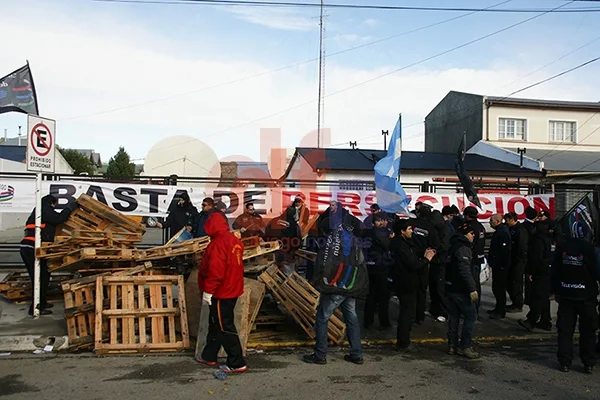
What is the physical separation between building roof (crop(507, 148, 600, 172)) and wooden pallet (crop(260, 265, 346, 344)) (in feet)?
82.2

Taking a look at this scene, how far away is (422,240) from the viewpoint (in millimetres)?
7508

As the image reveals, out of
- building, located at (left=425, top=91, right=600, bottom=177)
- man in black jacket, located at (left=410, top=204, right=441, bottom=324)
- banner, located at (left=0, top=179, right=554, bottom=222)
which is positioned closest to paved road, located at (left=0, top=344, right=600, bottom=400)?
man in black jacket, located at (left=410, top=204, right=441, bottom=324)

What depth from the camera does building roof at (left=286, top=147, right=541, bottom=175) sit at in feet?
85.4

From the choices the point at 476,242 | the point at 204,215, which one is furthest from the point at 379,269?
the point at 204,215

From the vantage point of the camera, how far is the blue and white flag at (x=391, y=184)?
340 inches

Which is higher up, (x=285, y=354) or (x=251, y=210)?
(x=251, y=210)

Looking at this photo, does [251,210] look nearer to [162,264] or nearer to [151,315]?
[162,264]

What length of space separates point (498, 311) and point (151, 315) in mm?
5905

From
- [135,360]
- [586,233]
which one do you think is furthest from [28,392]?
[586,233]

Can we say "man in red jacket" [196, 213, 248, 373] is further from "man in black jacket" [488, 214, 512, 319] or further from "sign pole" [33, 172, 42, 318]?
"man in black jacket" [488, 214, 512, 319]

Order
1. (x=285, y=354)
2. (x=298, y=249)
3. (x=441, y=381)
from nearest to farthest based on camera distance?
(x=441, y=381)
(x=285, y=354)
(x=298, y=249)

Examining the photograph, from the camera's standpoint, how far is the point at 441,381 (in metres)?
5.54

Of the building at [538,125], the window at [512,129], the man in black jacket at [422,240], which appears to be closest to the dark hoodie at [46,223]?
the man in black jacket at [422,240]

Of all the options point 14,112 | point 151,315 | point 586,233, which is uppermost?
point 14,112
